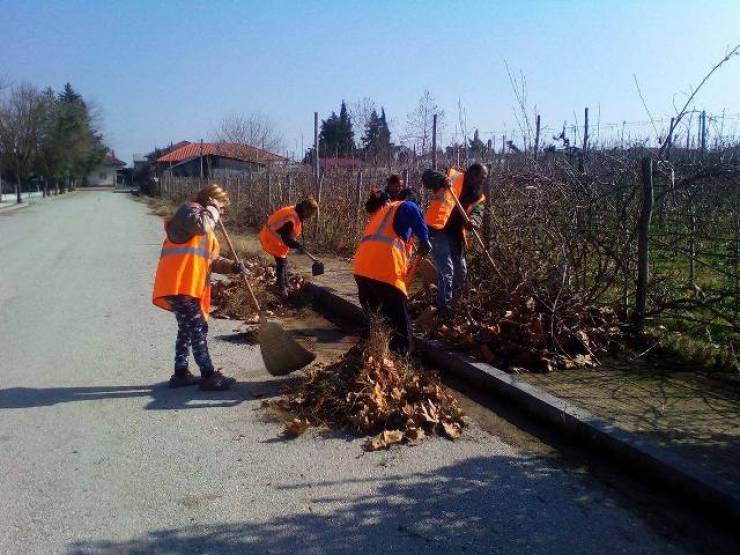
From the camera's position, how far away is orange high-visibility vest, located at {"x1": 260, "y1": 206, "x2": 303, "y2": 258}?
27.3 feet

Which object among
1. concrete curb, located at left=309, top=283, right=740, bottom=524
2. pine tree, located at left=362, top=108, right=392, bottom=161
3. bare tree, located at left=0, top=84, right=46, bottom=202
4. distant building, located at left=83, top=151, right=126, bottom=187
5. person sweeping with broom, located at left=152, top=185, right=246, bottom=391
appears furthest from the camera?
distant building, located at left=83, top=151, right=126, bottom=187

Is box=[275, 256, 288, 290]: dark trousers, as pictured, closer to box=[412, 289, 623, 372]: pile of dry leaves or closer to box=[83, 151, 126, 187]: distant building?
box=[412, 289, 623, 372]: pile of dry leaves

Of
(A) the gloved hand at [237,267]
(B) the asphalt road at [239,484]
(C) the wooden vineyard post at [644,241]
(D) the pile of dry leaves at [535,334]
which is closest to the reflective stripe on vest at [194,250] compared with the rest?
(A) the gloved hand at [237,267]

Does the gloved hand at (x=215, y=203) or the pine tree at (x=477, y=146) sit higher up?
the pine tree at (x=477, y=146)

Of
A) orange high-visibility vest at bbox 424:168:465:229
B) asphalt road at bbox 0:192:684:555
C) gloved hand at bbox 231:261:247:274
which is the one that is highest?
orange high-visibility vest at bbox 424:168:465:229

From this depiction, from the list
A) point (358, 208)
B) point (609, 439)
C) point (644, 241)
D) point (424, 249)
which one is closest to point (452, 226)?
point (424, 249)

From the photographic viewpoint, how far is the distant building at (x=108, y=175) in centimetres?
11300

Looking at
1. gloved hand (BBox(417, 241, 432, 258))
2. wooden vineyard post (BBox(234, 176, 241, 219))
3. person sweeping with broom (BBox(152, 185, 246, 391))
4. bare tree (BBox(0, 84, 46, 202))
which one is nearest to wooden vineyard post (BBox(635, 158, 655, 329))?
gloved hand (BBox(417, 241, 432, 258))

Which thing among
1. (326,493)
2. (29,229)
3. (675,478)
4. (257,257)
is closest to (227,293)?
(257,257)

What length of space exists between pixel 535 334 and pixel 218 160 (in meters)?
52.4

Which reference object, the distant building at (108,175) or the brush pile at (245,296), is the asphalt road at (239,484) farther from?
the distant building at (108,175)

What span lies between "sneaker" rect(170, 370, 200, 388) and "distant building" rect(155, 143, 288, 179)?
59.6 feet

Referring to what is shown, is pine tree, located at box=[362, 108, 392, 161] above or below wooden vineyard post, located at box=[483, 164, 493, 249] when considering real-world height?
above

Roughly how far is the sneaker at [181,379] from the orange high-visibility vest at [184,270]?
1.84 feet
